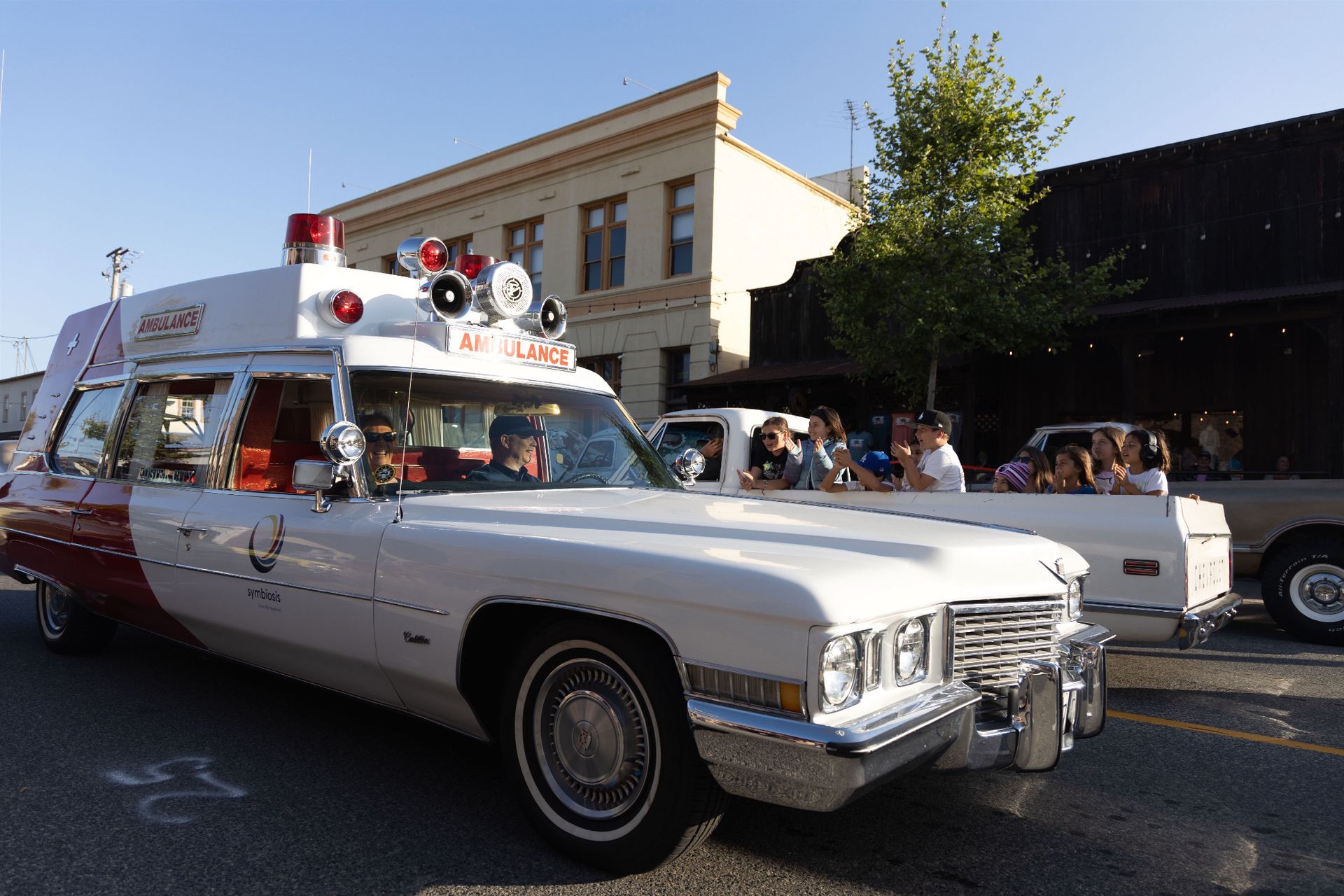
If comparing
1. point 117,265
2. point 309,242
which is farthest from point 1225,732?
point 117,265

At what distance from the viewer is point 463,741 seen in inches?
171

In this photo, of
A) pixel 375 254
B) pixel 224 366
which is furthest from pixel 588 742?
pixel 375 254

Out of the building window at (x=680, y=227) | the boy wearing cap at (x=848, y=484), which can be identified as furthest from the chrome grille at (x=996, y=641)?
the building window at (x=680, y=227)

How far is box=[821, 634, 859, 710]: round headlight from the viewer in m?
2.41

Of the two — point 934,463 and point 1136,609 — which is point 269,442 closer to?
point 934,463

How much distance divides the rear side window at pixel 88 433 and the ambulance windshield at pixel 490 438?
2272mm

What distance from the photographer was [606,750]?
2.87m

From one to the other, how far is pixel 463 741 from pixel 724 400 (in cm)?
1818

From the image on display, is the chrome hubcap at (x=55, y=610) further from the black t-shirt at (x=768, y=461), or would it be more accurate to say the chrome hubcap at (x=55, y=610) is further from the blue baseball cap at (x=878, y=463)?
the blue baseball cap at (x=878, y=463)

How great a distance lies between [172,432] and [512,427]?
189cm

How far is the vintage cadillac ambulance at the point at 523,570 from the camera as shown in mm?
2516

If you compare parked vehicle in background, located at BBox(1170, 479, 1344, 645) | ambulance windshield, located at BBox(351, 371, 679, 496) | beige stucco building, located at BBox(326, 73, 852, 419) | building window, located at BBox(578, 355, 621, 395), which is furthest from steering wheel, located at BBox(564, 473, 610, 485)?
building window, located at BBox(578, 355, 621, 395)

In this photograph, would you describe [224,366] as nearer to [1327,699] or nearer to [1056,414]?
[1327,699]

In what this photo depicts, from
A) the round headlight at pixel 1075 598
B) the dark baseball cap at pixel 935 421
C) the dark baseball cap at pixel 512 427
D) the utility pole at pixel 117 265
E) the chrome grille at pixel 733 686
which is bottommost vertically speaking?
the chrome grille at pixel 733 686
